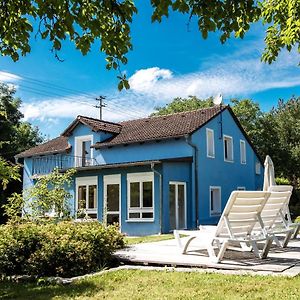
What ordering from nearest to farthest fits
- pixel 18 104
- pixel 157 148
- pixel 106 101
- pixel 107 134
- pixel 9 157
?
pixel 157 148
pixel 107 134
pixel 9 157
pixel 18 104
pixel 106 101

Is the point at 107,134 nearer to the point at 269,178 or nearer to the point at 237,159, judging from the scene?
the point at 237,159

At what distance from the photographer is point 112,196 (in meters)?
22.1

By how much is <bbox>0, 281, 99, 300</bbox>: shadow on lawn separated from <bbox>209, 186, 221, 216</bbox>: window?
17879 millimetres

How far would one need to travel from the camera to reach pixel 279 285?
5.78 meters

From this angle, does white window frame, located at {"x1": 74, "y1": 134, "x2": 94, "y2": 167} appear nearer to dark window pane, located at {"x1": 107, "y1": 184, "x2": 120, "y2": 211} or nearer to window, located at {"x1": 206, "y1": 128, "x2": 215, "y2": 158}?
dark window pane, located at {"x1": 107, "y1": 184, "x2": 120, "y2": 211}

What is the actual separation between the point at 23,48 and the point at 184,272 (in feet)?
13.7

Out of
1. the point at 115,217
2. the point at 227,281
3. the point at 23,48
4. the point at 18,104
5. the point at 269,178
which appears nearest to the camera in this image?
the point at 23,48

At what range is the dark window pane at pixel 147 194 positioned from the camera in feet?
67.6

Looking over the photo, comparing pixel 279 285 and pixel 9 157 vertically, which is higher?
pixel 9 157

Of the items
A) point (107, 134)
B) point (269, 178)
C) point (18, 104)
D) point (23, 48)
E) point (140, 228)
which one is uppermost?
point (18, 104)

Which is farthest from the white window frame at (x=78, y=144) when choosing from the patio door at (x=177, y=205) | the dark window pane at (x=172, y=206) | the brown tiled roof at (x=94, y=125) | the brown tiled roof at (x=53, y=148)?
the dark window pane at (x=172, y=206)

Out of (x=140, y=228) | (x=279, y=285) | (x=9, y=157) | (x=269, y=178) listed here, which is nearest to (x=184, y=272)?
(x=279, y=285)

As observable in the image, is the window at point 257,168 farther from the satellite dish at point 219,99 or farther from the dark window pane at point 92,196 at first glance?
the dark window pane at point 92,196

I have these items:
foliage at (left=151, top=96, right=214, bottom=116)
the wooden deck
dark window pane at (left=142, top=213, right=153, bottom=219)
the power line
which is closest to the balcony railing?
dark window pane at (left=142, top=213, right=153, bottom=219)
